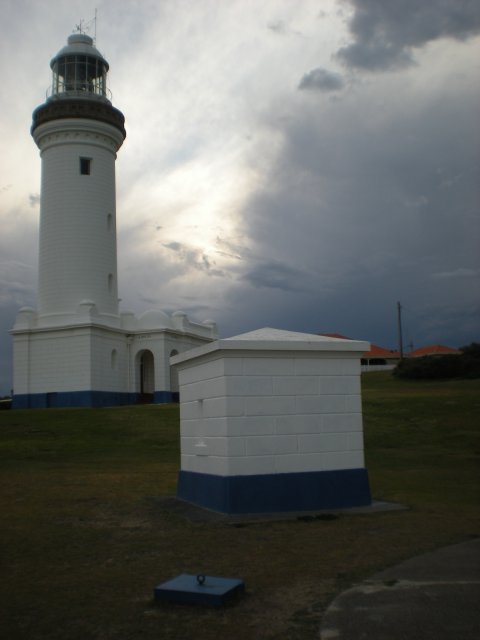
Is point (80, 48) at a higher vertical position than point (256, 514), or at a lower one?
higher

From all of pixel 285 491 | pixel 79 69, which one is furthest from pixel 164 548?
pixel 79 69

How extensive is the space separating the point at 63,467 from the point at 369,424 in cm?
1317

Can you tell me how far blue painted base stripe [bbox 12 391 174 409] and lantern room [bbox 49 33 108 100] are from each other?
1701cm

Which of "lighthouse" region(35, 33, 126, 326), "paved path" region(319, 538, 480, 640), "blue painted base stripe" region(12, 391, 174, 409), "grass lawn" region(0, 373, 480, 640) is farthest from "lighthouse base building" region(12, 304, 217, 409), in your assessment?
"paved path" region(319, 538, 480, 640)

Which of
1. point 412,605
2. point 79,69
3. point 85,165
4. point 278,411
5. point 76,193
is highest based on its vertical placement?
point 79,69

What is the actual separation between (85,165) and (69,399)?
43.9 ft

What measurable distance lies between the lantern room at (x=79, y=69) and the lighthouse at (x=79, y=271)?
6 cm

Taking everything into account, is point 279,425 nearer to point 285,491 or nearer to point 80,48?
point 285,491

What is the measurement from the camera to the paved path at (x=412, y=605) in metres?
5.36

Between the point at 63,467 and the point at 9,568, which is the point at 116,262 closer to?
the point at 63,467

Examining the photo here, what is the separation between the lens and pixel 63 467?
17875mm

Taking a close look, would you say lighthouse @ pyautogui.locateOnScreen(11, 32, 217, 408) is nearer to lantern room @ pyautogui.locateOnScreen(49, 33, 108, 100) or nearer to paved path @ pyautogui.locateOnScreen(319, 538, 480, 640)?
lantern room @ pyautogui.locateOnScreen(49, 33, 108, 100)

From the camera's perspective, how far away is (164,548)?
8.73 m

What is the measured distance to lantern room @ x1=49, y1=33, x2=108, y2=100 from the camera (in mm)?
40125
